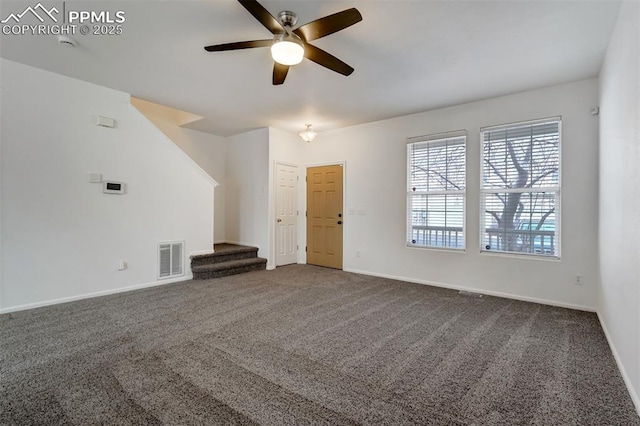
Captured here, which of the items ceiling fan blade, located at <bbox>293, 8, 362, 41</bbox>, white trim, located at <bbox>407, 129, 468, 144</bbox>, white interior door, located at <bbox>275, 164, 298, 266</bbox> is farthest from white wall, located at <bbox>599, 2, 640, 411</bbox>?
white interior door, located at <bbox>275, 164, 298, 266</bbox>

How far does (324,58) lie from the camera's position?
103 inches

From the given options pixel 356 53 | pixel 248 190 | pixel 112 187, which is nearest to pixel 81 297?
pixel 112 187

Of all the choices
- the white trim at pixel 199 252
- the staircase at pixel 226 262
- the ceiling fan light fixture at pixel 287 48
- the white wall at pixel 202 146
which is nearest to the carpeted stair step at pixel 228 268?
the staircase at pixel 226 262

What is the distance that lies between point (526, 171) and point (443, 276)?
1921 millimetres

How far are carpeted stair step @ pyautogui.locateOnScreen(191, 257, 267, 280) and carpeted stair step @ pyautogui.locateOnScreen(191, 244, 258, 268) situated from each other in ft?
0.24

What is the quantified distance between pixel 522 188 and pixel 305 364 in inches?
144

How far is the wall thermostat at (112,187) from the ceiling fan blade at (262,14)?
3218mm

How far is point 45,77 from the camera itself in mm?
3529

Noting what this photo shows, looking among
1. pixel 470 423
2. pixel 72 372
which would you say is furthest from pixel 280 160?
pixel 470 423

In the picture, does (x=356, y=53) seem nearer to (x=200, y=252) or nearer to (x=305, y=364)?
(x=305, y=364)

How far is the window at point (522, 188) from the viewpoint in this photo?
3.78 m

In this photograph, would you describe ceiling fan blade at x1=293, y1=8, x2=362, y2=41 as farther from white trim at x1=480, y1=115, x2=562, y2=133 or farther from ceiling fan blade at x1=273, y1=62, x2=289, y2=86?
white trim at x1=480, y1=115, x2=562, y2=133

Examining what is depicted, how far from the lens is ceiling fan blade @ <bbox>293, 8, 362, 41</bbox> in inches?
79.4

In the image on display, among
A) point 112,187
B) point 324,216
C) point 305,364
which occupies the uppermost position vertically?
point 112,187
